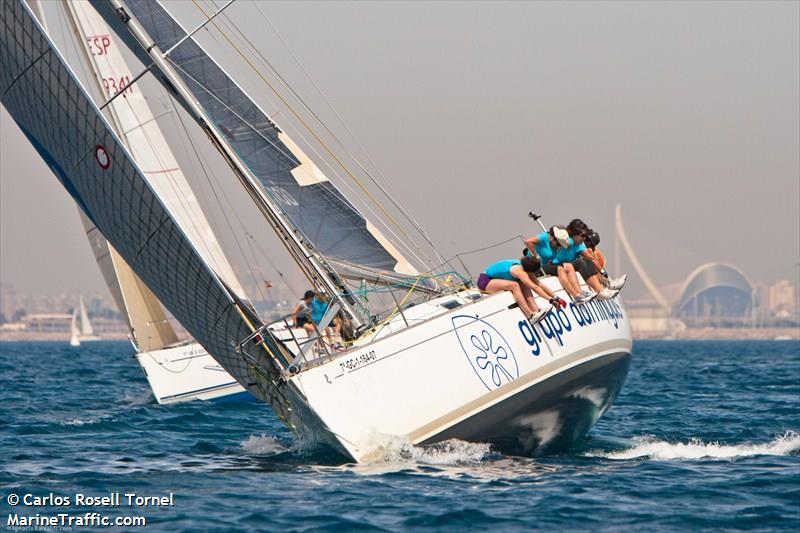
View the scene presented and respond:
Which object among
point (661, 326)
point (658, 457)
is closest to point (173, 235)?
point (658, 457)

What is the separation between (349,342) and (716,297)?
18419cm

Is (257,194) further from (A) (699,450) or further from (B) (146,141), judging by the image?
(B) (146,141)

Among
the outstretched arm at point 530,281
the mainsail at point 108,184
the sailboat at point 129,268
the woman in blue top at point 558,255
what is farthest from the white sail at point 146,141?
the outstretched arm at point 530,281

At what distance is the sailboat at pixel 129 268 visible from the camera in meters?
19.1

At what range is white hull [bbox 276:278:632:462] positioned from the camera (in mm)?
9070

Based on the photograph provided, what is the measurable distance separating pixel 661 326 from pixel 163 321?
144 metres

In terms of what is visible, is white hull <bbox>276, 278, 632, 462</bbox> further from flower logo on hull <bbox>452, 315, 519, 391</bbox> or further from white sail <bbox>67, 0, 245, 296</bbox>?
white sail <bbox>67, 0, 245, 296</bbox>

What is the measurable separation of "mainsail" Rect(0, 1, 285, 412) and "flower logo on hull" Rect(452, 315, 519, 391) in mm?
1476

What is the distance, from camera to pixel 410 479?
8.71 m

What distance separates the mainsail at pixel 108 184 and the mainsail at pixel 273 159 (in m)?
1.85

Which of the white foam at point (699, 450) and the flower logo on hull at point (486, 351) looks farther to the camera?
the white foam at point (699, 450)

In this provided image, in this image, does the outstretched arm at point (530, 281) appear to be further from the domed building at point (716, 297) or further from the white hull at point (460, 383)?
the domed building at point (716, 297)

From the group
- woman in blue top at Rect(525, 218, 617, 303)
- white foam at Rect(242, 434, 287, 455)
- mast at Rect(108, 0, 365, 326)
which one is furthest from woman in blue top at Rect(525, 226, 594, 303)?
white foam at Rect(242, 434, 287, 455)

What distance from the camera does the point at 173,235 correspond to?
8.94 metres
